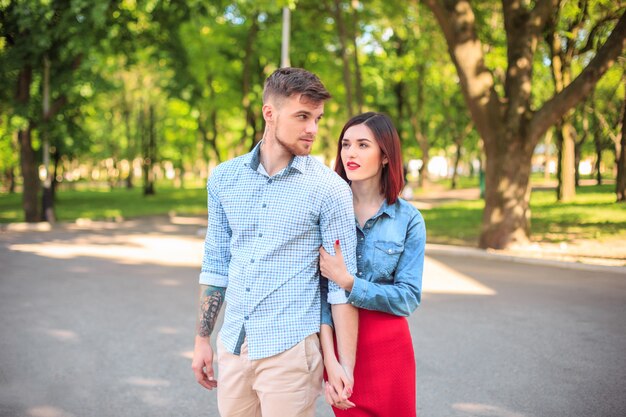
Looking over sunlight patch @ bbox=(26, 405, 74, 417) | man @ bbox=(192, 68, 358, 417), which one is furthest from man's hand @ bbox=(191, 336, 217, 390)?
sunlight patch @ bbox=(26, 405, 74, 417)

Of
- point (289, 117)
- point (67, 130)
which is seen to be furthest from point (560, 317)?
point (67, 130)

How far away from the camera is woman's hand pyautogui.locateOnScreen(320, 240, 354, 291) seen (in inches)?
93.8

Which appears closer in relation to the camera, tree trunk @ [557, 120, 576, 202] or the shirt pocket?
the shirt pocket

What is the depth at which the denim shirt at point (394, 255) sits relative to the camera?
8.36 ft

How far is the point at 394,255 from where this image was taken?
264 cm

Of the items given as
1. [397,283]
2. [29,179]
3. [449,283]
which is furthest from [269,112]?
[29,179]

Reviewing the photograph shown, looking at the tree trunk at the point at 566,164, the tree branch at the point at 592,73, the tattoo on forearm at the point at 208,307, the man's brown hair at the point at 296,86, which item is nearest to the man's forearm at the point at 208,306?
the tattoo on forearm at the point at 208,307

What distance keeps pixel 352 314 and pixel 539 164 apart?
12878cm

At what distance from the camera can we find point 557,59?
73.9 feet

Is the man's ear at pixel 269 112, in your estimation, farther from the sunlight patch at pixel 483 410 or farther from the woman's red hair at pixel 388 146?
the sunlight patch at pixel 483 410

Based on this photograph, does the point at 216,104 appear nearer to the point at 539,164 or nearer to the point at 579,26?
the point at 579,26

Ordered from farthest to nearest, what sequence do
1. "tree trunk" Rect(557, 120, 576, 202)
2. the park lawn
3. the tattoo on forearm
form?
1. "tree trunk" Rect(557, 120, 576, 202)
2. the park lawn
3. the tattoo on forearm

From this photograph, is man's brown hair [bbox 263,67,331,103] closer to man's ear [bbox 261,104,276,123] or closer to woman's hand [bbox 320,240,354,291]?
man's ear [bbox 261,104,276,123]

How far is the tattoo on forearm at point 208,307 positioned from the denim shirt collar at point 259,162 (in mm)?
557
